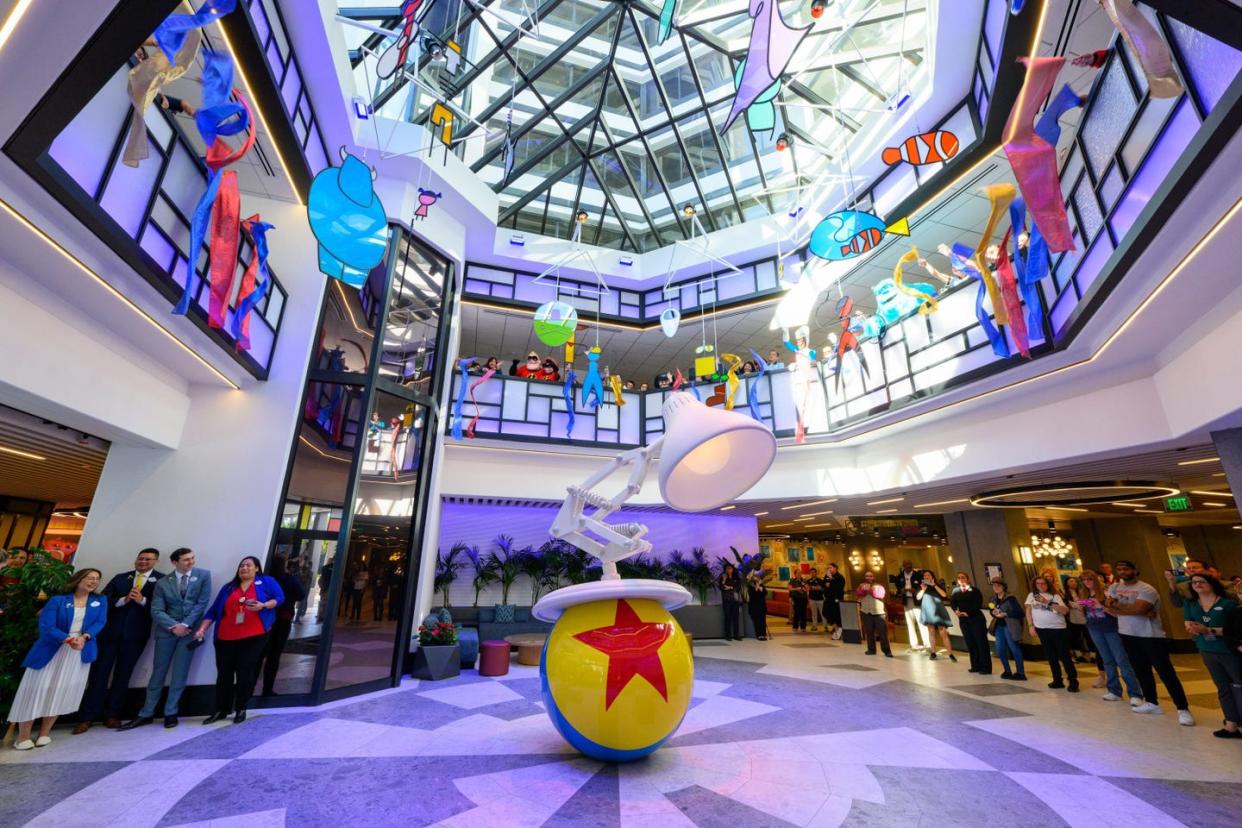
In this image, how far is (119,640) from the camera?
198 inches

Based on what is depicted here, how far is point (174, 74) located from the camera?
127 inches

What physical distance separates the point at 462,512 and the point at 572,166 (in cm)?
893

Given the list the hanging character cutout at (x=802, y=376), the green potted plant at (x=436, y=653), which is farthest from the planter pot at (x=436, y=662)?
the hanging character cutout at (x=802, y=376)

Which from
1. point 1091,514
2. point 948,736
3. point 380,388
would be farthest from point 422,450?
point 1091,514

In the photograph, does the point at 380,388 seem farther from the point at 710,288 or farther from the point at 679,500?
the point at 710,288

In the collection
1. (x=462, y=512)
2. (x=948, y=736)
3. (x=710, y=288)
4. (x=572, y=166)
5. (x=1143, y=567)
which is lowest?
(x=948, y=736)

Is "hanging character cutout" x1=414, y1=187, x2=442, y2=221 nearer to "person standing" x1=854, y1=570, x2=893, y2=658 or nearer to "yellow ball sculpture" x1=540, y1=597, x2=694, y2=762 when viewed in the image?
"yellow ball sculpture" x1=540, y1=597, x2=694, y2=762

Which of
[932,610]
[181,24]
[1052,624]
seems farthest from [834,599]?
[181,24]

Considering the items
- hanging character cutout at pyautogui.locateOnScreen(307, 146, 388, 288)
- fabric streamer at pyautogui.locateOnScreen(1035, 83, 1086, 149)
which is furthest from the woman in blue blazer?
fabric streamer at pyautogui.locateOnScreen(1035, 83, 1086, 149)

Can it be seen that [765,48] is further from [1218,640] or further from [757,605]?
[757,605]

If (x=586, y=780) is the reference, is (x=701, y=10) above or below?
above

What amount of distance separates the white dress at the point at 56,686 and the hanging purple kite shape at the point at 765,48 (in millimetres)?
→ 7692

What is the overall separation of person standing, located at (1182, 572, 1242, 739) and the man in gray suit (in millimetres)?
9983

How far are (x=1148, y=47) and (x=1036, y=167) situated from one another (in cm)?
88
